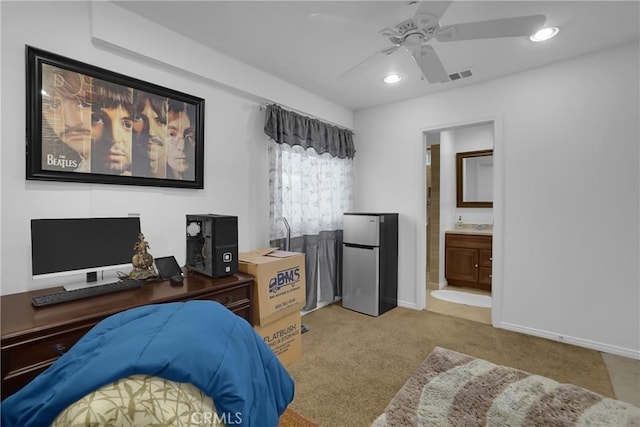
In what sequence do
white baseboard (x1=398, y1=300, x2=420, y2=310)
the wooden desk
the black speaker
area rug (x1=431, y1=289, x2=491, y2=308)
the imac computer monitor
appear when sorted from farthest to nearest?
1. area rug (x1=431, y1=289, x2=491, y2=308)
2. white baseboard (x1=398, y1=300, x2=420, y2=310)
3. the black speaker
4. the imac computer monitor
5. the wooden desk

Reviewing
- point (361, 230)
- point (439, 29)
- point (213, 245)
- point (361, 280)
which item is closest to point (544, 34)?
point (439, 29)

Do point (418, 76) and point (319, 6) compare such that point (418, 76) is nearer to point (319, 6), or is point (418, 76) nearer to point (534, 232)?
point (319, 6)

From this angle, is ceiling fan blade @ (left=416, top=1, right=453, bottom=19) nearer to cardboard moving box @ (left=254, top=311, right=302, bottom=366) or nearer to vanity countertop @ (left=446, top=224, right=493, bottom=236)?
cardboard moving box @ (left=254, top=311, right=302, bottom=366)

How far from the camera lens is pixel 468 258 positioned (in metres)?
4.41

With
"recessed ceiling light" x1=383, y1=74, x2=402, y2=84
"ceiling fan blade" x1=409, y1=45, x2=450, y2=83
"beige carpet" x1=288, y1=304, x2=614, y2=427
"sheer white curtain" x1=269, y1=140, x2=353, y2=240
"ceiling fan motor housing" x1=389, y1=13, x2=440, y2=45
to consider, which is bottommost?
"beige carpet" x1=288, y1=304, x2=614, y2=427

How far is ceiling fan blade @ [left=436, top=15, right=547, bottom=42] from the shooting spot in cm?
166

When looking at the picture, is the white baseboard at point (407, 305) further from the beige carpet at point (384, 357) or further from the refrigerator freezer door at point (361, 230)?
the refrigerator freezer door at point (361, 230)

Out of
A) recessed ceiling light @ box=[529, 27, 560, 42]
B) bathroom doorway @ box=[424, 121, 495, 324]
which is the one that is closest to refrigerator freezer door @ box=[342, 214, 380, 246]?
bathroom doorway @ box=[424, 121, 495, 324]

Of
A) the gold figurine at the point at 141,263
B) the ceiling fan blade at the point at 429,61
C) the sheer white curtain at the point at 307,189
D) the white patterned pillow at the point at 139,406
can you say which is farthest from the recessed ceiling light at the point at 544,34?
the gold figurine at the point at 141,263

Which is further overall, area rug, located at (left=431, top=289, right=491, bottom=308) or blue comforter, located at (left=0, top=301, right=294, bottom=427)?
area rug, located at (left=431, top=289, right=491, bottom=308)

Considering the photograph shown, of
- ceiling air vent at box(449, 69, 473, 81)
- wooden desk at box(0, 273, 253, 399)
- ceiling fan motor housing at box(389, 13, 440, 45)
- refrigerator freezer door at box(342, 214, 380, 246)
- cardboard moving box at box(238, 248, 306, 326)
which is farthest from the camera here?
refrigerator freezer door at box(342, 214, 380, 246)

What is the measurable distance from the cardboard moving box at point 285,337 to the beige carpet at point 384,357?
3.1 inches

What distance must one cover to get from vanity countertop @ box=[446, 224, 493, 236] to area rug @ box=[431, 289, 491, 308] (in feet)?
2.84

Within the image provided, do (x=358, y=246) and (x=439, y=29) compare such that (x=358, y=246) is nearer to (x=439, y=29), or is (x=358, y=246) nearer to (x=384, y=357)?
(x=384, y=357)
